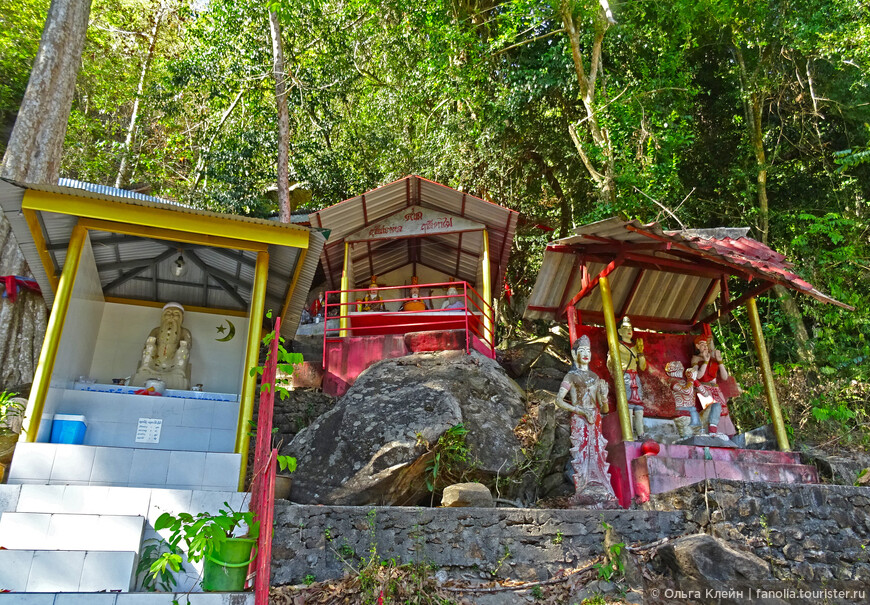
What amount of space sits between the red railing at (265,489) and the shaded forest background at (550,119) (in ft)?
29.1

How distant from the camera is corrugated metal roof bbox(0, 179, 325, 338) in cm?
639

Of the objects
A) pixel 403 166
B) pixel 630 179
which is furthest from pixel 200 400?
pixel 403 166

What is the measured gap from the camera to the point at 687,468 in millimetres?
7266

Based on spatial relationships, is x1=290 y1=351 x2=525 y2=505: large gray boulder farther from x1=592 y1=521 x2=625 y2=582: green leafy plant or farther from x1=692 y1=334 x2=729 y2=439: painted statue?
x1=692 y1=334 x2=729 y2=439: painted statue

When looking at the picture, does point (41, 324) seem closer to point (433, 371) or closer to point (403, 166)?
point (433, 371)

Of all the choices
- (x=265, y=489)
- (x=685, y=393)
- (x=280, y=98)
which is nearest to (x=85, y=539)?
(x=265, y=489)

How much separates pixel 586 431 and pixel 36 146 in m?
9.56

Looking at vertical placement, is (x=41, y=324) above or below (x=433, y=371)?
above

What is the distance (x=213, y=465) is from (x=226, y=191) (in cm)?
1105

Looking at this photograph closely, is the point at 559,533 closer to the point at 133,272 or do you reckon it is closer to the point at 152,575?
the point at 152,575

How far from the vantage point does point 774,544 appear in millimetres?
5547

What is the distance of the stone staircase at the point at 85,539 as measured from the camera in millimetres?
4195

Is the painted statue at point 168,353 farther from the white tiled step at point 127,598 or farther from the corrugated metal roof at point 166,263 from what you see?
the white tiled step at point 127,598

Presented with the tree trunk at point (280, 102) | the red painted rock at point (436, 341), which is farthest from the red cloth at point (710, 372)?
the tree trunk at point (280, 102)
